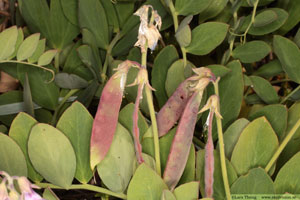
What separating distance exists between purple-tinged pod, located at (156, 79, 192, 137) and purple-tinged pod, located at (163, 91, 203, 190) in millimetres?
31

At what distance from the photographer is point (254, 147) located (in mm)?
462

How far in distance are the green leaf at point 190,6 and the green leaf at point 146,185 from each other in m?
0.23

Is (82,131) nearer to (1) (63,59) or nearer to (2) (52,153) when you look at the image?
(2) (52,153)

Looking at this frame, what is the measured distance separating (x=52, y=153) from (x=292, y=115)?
25cm

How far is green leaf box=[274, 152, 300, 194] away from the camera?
445 mm

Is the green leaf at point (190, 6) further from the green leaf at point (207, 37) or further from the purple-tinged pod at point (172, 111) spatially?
the purple-tinged pod at point (172, 111)

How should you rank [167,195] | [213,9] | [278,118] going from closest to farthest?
1. [167,195]
2. [278,118]
3. [213,9]

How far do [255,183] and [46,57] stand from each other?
29 cm

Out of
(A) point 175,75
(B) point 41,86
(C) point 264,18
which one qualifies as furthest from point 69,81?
(C) point 264,18

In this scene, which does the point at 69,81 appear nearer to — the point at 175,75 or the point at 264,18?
the point at 175,75

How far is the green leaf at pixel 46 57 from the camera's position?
580mm

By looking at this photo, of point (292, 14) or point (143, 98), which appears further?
point (292, 14)

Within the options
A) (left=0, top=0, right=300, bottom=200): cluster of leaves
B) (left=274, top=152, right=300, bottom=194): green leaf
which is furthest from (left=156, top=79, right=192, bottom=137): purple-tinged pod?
(left=274, top=152, right=300, bottom=194): green leaf

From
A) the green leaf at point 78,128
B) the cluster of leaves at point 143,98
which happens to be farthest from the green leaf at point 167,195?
the green leaf at point 78,128
